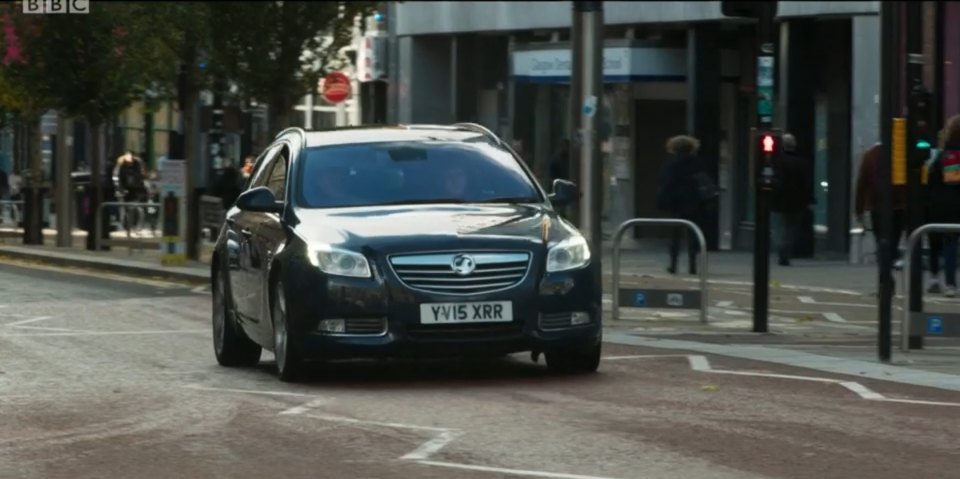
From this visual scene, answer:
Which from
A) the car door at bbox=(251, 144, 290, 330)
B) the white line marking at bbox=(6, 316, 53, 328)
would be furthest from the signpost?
the car door at bbox=(251, 144, 290, 330)

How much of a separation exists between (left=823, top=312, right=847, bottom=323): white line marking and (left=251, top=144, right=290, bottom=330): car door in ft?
22.3

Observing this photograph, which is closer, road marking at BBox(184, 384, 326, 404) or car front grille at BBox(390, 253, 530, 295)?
road marking at BBox(184, 384, 326, 404)

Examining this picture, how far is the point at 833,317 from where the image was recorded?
2066 cm

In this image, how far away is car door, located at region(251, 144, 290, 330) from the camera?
46.0 ft

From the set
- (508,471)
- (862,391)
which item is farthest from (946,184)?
(508,471)

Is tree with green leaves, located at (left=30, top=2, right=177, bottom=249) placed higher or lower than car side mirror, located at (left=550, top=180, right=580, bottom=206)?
higher

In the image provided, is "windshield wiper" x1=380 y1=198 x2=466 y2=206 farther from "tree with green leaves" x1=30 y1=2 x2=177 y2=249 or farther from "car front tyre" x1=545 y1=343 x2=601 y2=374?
"tree with green leaves" x1=30 y1=2 x2=177 y2=249

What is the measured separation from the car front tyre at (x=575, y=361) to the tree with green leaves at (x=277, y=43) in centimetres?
1794

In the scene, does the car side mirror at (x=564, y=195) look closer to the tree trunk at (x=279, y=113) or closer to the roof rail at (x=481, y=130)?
the roof rail at (x=481, y=130)

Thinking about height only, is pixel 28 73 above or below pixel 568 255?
above

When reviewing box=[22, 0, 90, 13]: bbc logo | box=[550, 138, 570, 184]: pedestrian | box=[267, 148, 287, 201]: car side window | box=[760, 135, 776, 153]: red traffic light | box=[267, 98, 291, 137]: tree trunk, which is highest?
box=[22, 0, 90, 13]: bbc logo

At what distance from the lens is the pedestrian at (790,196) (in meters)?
29.3

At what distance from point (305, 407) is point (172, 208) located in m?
19.2

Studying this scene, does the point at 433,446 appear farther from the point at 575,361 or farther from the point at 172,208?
the point at 172,208
